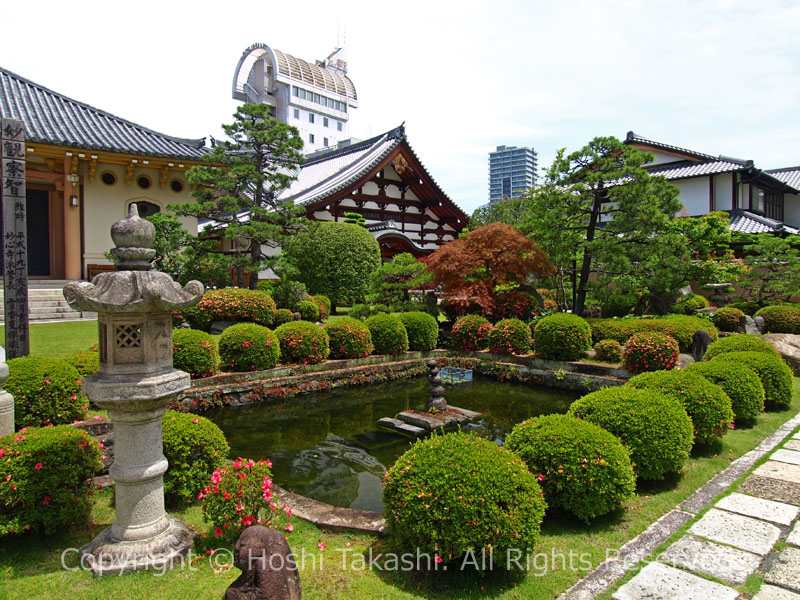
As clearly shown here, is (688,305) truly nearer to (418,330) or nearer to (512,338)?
(512,338)

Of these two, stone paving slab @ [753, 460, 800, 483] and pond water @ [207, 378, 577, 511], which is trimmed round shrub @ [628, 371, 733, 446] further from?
pond water @ [207, 378, 577, 511]

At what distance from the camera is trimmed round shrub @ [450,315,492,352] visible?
1272 centimetres

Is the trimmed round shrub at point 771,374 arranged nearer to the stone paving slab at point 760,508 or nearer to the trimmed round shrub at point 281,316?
the stone paving slab at point 760,508

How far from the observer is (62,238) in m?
15.7

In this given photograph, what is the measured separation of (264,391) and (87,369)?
10.7 feet

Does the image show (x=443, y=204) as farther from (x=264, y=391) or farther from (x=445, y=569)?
(x=445, y=569)

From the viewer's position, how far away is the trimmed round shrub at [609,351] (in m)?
A: 10.6

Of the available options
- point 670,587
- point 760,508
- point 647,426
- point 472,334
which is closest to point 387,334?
point 472,334

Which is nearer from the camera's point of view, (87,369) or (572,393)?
(87,369)

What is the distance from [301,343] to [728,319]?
11970 mm

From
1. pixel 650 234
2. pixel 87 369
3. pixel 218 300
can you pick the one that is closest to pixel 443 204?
pixel 650 234

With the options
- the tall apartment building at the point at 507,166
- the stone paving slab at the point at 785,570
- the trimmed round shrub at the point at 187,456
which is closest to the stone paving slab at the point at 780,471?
the stone paving slab at the point at 785,570

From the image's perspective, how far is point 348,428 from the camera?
7703 millimetres

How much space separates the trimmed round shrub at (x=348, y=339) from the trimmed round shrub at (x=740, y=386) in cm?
652
